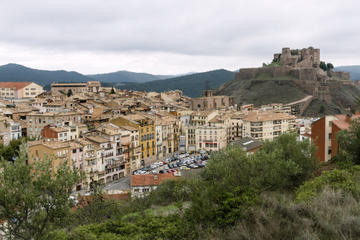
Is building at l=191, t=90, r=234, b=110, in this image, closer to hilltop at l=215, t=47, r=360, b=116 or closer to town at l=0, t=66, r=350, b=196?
hilltop at l=215, t=47, r=360, b=116

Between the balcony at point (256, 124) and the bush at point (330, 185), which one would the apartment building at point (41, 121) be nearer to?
the balcony at point (256, 124)

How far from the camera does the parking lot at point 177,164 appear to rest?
5244cm

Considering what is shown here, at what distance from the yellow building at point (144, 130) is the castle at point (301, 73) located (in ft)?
249

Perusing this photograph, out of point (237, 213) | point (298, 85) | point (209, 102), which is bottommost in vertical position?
point (237, 213)

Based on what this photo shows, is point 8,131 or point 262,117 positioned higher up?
point 262,117

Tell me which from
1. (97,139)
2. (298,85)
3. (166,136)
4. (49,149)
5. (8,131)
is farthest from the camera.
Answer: (298,85)

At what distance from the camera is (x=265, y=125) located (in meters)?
65.1

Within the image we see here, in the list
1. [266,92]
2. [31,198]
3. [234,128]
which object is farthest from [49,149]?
[266,92]

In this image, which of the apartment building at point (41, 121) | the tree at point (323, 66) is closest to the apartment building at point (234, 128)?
the apartment building at point (41, 121)

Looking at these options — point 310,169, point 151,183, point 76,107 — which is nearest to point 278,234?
point 310,169

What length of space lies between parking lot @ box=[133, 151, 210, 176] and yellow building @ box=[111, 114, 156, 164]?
298 centimetres

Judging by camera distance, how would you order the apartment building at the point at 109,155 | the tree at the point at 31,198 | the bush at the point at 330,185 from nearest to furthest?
the tree at the point at 31,198
the bush at the point at 330,185
the apartment building at the point at 109,155

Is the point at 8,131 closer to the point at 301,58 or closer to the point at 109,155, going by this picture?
the point at 109,155

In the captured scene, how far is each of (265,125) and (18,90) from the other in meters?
73.9
